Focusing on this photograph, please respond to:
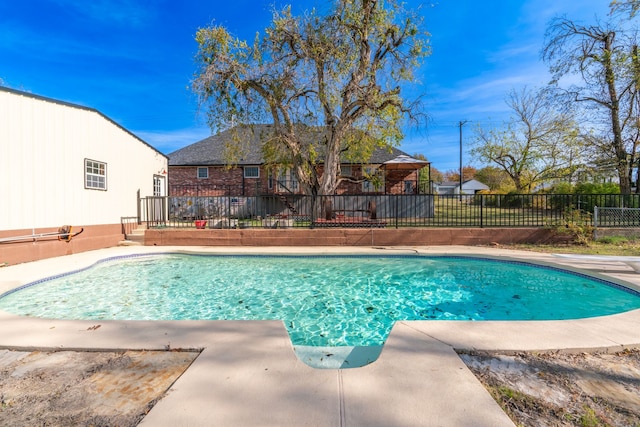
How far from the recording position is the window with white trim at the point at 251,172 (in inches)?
872

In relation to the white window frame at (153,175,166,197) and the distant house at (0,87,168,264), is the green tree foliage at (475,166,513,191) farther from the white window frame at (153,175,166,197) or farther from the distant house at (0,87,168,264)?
the distant house at (0,87,168,264)

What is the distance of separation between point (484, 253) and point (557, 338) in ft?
19.2

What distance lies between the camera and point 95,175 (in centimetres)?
991

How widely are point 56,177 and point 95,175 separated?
5.36 ft

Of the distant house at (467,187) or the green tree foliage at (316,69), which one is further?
→ the distant house at (467,187)

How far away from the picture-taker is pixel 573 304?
5098 mm

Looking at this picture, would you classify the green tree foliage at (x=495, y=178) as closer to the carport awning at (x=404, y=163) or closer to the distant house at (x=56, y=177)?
the carport awning at (x=404, y=163)

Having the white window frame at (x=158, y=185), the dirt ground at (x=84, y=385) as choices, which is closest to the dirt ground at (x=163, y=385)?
the dirt ground at (x=84, y=385)

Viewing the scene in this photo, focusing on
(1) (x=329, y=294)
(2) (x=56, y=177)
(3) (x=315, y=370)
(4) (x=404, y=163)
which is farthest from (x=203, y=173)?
(3) (x=315, y=370)

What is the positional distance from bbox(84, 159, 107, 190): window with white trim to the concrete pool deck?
22.9 feet

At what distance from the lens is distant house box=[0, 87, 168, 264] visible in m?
7.18

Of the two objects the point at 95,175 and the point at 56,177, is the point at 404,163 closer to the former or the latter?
the point at 95,175

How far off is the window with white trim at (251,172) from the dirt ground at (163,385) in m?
19.8

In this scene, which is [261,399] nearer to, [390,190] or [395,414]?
[395,414]
